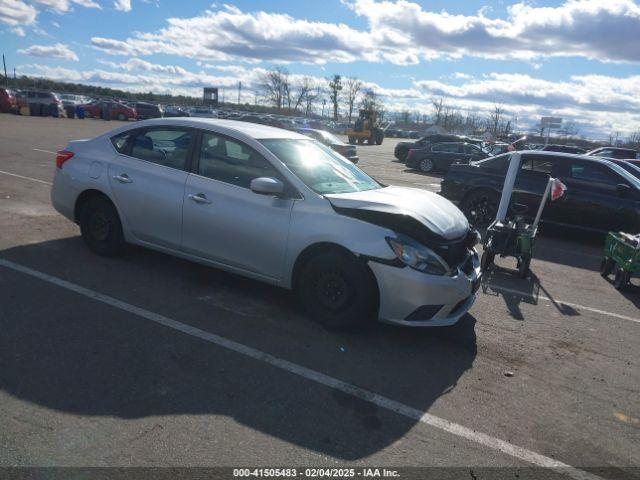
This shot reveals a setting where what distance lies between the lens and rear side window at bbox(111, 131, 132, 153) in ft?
18.3

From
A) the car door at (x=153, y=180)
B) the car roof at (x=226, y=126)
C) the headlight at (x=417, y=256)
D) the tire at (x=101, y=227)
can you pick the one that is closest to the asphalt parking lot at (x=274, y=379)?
the tire at (x=101, y=227)

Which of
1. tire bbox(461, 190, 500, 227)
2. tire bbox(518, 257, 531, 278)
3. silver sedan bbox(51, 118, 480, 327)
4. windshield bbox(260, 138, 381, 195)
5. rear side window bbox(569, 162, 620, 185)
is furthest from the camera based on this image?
tire bbox(461, 190, 500, 227)

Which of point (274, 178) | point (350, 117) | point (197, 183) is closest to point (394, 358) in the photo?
point (274, 178)

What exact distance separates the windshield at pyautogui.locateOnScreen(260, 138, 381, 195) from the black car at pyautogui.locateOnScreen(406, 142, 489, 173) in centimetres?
1675

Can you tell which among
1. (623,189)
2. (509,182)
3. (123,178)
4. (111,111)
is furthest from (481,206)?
(111,111)

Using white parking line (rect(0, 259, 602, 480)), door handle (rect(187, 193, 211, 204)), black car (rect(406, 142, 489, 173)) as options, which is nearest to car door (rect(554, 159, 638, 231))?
door handle (rect(187, 193, 211, 204))

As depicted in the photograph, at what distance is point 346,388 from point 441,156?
1922 centimetres

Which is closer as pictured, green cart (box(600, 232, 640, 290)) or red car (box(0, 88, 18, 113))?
green cart (box(600, 232, 640, 290))

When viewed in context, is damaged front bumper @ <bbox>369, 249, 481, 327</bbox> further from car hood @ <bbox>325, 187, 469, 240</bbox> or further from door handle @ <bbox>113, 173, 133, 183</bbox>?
door handle @ <bbox>113, 173, 133, 183</bbox>

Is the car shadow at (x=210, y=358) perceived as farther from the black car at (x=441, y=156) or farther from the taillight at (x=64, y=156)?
the black car at (x=441, y=156)

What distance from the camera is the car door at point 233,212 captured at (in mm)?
4539

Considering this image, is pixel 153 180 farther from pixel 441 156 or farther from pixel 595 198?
pixel 441 156

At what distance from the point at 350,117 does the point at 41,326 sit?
110 m

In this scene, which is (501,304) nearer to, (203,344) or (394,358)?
(394,358)
